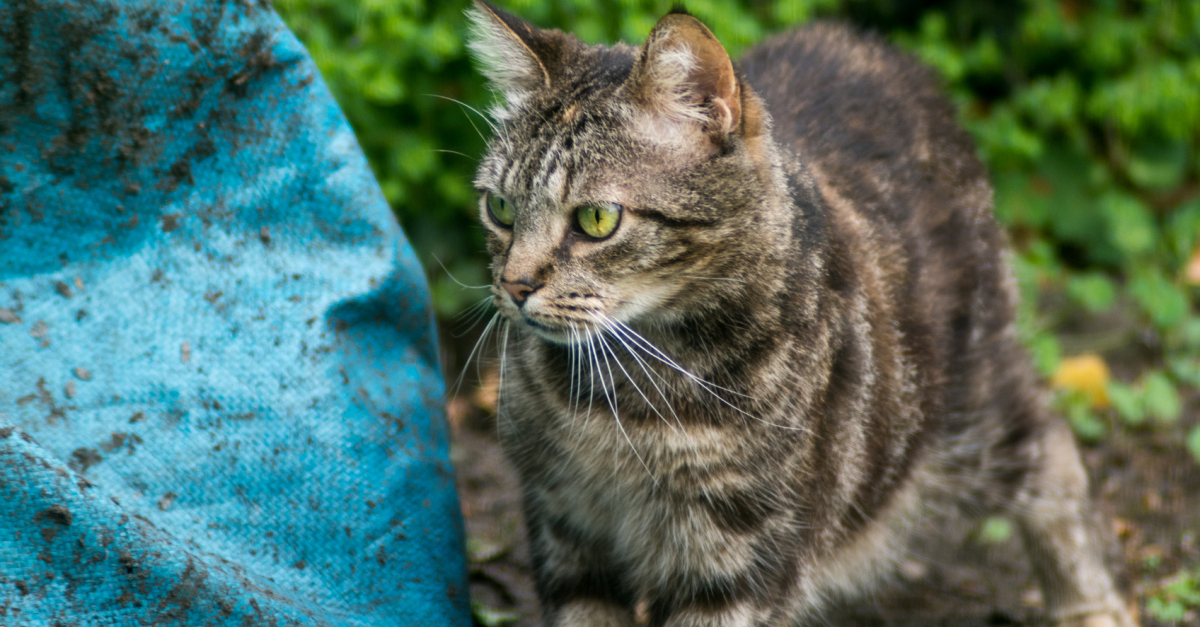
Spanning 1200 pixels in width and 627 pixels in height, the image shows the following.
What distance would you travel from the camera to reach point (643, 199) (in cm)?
177

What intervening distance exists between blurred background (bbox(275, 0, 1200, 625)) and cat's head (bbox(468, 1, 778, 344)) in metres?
0.89

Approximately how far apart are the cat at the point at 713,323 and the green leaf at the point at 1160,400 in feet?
3.92

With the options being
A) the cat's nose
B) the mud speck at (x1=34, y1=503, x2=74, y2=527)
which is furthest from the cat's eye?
the mud speck at (x1=34, y1=503, x2=74, y2=527)

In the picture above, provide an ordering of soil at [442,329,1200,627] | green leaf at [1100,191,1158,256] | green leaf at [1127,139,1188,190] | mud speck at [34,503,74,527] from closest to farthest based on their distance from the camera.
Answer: mud speck at [34,503,74,527] → soil at [442,329,1200,627] → green leaf at [1100,191,1158,256] → green leaf at [1127,139,1188,190]

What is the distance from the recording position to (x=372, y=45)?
312 centimetres

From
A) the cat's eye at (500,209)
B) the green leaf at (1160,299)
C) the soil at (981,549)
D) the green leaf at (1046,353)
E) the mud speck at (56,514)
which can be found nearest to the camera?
the mud speck at (56,514)

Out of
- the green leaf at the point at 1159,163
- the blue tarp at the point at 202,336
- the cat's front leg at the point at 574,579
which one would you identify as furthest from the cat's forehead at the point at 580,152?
the green leaf at the point at 1159,163

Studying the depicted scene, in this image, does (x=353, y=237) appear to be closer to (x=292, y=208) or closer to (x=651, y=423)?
(x=292, y=208)

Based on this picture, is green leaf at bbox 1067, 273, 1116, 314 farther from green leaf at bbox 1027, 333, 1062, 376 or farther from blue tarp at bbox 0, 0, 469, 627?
blue tarp at bbox 0, 0, 469, 627

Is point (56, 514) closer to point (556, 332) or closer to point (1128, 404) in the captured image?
point (556, 332)

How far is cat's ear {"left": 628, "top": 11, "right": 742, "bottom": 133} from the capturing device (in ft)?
5.56

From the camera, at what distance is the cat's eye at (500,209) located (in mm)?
1929

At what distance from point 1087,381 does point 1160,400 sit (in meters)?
0.26

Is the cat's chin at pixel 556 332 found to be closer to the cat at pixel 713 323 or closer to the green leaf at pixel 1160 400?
the cat at pixel 713 323
